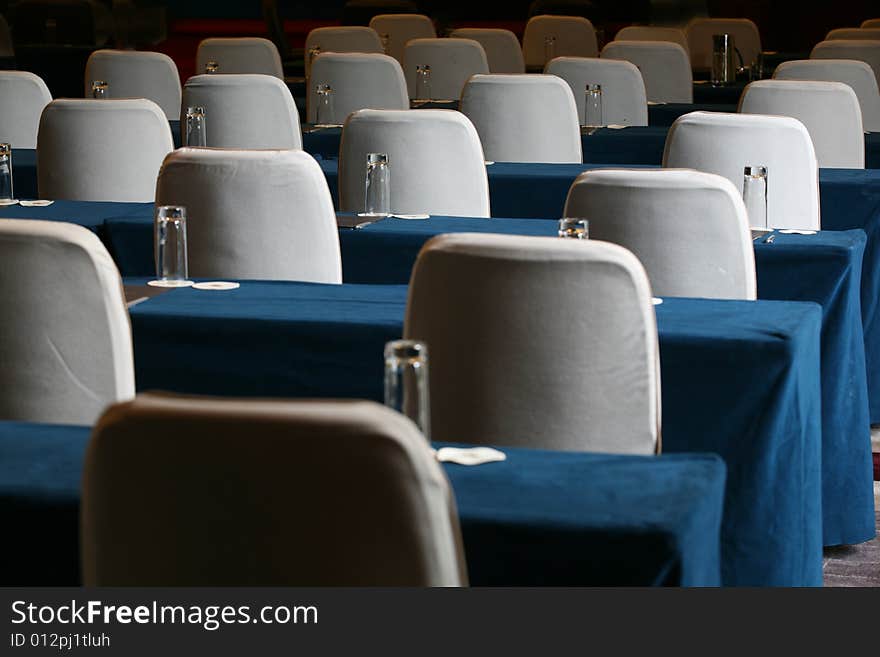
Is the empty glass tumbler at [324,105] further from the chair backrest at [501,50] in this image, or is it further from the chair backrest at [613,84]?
the chair backrest at [501,50]

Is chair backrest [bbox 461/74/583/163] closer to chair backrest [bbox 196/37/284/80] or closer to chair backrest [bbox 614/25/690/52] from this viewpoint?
chair backrest [bbox 196/37/284/80]

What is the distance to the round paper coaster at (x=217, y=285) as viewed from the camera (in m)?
3.70

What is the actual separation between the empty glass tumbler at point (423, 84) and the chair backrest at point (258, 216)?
4.50 m

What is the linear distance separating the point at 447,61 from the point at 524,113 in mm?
2629

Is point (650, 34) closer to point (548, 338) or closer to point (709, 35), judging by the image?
point (709, 35)

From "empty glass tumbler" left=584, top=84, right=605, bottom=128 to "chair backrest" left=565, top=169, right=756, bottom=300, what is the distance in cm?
358

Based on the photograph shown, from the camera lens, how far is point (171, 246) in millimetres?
3756

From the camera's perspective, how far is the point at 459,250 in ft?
8.98

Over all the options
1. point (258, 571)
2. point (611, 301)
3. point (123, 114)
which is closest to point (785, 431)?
point (611, 301)

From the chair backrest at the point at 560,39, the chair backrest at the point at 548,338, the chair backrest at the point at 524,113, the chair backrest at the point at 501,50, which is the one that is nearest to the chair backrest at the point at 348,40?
the chair backrest at the point at 501,50

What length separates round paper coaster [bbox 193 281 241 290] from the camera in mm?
3695

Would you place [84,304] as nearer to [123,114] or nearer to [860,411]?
[860,411]

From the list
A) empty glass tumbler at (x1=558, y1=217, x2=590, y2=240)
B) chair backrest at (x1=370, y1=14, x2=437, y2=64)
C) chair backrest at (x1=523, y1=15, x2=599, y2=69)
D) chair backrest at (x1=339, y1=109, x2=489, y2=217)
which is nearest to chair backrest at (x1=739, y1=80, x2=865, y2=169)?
chair backrest at (x1=339, y1=109, x2=489, y2=217)

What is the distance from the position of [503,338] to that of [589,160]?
4640 mm
